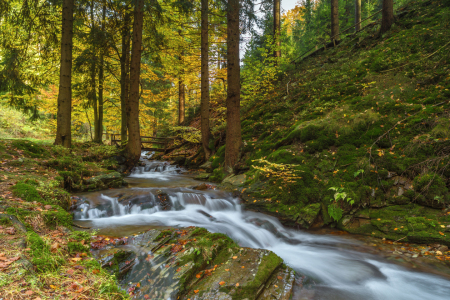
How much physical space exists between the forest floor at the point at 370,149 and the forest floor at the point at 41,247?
14.7ft

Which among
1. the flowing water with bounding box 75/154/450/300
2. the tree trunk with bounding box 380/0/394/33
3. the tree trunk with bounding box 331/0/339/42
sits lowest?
the flowing water with bounding box 75/154/450/300

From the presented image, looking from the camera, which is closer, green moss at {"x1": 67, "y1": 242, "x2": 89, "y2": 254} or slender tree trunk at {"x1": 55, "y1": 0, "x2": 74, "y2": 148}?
green moss at {"x1": 67, "y1": 242, "x2": 89, "y2": 254}

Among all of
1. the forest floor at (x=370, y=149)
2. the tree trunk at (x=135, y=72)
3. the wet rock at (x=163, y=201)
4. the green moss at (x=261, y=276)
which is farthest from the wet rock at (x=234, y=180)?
the tree trunk at (x=135, y=72)

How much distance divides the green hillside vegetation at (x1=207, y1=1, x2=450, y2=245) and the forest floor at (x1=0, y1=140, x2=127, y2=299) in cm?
457

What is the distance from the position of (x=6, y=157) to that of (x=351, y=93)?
11.5m

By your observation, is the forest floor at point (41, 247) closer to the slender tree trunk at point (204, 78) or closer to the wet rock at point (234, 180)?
the wet rock at point (234, 180)

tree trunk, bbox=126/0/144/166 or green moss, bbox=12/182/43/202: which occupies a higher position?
tree trunk, bbox=126/0/144/166

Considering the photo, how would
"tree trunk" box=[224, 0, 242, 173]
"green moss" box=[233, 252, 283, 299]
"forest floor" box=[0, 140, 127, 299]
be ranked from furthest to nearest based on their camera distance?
1. "tree trunk" box=[224, 0, 242, 173]
2. "green moss" box=[233, 252, 283, 299]
3. "forest floor" box=[0, 140, 127, 299]

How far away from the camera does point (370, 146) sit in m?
6.13

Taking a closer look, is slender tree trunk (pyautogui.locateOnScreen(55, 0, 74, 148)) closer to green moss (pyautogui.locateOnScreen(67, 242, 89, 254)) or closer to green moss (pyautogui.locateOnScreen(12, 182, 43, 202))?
green moss (pyautogui.locateOnScreen(12, 182, 43, 202))

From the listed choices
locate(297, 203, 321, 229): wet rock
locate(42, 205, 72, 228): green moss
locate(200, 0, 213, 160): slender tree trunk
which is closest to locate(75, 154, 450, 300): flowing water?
locate(297, 203, 321, 229): wet rock

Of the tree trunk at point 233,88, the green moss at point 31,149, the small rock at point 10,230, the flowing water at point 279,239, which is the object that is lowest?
the flowing water at point 279,239

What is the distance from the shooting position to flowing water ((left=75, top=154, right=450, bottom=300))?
12.0ft

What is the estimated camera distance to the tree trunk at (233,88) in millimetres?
8508
